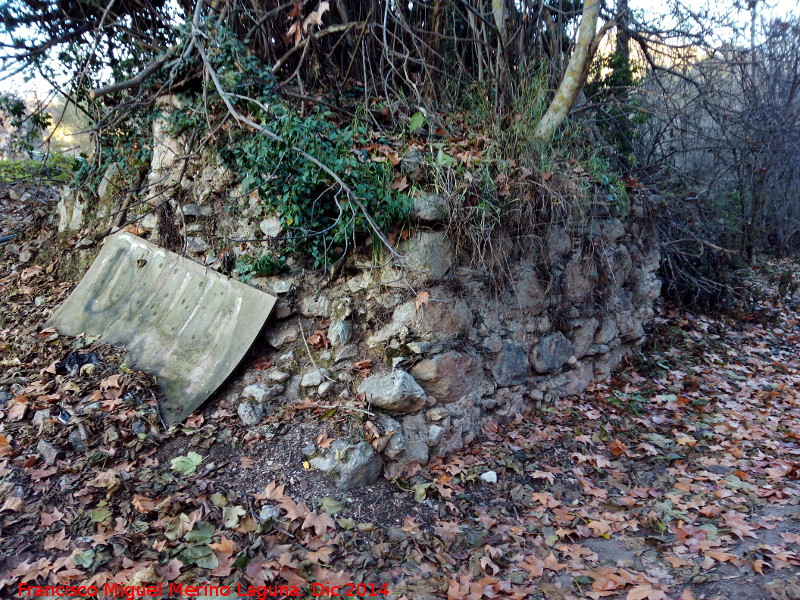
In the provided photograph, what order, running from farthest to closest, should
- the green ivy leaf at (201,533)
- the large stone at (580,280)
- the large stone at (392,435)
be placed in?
the large stone at (580,280) < the large stone at (392,435) < the green ivy leaf at (201,533)

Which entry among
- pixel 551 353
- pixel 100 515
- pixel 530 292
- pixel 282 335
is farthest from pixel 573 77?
pixel 100 515

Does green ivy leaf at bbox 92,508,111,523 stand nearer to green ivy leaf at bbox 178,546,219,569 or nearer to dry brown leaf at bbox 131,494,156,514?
dry brown leaf at bbox 131,494,156,514

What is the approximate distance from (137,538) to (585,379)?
402cm

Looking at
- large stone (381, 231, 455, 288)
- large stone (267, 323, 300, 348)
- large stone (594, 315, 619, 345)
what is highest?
large stone (381, 231, 455, 288)

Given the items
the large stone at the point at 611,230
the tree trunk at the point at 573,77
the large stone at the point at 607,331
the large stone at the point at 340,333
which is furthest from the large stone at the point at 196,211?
the large stone at the point at 607,331

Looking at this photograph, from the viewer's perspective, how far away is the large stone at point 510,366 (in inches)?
178

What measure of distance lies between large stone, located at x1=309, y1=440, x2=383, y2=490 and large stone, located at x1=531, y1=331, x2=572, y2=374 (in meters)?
1.86

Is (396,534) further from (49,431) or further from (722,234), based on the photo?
(722,234)

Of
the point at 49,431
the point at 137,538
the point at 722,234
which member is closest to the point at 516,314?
the point at 137,538

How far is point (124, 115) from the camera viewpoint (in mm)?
5254

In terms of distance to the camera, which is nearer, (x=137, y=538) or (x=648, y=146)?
(x=137, y=538)

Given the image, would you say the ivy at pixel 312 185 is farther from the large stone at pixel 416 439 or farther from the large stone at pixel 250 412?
the large stone at pixel 416 439

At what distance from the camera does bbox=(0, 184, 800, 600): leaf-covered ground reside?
2900 millimetres

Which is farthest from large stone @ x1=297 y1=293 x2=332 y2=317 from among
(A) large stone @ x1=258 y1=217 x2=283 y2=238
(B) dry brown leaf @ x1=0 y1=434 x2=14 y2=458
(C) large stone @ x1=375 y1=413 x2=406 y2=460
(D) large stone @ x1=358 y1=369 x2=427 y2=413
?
(B) dry brown leaf @ x1=0 y1=434 x2=14 y2=458
